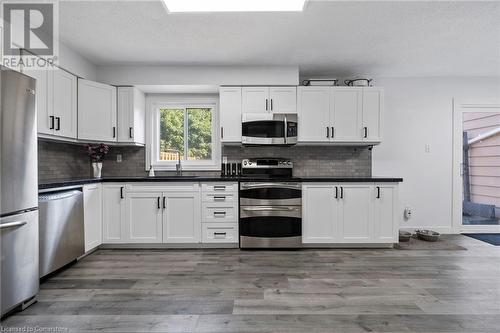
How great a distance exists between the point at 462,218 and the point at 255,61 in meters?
4.02

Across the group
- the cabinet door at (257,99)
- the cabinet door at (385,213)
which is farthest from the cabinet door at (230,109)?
the cabinet door at (385,213)

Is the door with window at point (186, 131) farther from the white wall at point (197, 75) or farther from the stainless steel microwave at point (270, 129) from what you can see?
the stainless steel microwave at point (270, 129)

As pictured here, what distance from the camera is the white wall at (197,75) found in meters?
3.59

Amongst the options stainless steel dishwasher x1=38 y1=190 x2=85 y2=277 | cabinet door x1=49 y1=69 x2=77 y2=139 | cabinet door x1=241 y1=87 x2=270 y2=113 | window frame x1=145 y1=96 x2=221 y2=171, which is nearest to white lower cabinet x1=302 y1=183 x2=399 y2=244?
cabinet door x1=241 y1=87 x2=270 y2=113

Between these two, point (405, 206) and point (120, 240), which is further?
point (405, 206)

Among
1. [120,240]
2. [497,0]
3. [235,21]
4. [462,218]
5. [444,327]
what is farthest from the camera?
[462,218]

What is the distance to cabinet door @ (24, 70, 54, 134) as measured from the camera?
2.54 metres

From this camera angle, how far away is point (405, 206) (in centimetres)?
407

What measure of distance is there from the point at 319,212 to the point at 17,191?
292cm

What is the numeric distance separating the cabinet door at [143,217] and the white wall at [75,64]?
1.60 meters

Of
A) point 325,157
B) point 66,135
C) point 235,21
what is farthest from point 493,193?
point 66,135

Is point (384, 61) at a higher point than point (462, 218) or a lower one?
higher

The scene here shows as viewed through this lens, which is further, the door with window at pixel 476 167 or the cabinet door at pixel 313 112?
the door with window at pixel 476 167

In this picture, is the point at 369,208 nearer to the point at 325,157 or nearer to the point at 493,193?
the point at 325,157
